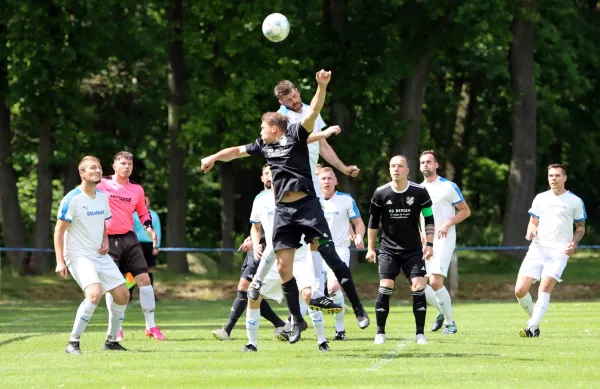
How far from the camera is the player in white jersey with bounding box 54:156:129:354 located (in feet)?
44.9

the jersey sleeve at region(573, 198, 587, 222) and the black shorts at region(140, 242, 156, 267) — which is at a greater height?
the jersey sleeve at region(573, 198, 587, 222)

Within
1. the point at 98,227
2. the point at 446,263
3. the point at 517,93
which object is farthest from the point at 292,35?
the point at 98,227

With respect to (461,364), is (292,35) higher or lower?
higher

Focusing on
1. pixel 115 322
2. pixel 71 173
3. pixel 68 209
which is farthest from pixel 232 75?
pixel 68 209

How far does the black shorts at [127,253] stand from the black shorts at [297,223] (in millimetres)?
3481

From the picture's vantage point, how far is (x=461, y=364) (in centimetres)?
1180

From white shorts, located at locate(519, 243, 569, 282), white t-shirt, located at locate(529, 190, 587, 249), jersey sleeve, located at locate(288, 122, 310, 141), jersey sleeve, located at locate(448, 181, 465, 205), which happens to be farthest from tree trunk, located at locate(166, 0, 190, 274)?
jersey sleeve, located at locate(288, 122, 310, 141)

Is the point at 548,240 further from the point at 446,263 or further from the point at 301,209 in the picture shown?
the point at 301,209

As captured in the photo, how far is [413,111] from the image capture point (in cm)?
3512

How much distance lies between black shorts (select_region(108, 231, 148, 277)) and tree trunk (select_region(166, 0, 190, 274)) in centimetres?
1860

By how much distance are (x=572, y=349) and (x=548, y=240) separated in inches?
110

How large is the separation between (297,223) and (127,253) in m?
3.77

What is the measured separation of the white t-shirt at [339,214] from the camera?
1695 cm

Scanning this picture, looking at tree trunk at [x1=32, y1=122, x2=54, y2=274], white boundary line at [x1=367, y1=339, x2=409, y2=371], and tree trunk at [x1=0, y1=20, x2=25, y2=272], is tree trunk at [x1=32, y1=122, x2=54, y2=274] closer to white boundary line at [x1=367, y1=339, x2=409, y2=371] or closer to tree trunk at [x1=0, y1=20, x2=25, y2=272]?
tree trunk at [x1=0, y1=20, x2=25, y2=272]
